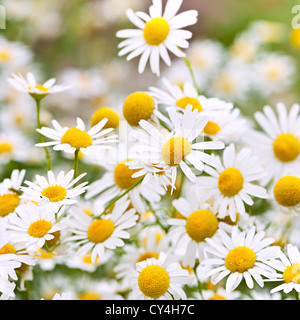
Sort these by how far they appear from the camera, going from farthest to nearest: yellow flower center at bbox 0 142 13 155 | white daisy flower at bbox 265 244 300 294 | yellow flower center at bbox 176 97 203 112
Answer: yellow flower center at bbox 0 142 13 155 → yellow flower center at bbox 176 97 203 112 → white daisy flower at bbox 265 244 300 294

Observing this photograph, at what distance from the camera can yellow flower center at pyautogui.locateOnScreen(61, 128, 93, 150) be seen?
0.54 metres

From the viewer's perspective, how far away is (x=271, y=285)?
0.73 meters

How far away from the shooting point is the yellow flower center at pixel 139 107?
1.84 feet

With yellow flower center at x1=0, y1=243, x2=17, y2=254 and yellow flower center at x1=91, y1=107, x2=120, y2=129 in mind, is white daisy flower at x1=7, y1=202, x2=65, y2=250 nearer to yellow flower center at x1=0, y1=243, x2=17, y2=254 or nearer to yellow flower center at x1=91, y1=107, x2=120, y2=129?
yellow flower center at x1=0, y1=243, x2=17, y2=254

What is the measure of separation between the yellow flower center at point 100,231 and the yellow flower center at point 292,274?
19cm

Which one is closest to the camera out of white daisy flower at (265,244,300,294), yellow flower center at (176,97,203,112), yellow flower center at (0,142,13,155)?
white daisy flower at (265,244,300,294)

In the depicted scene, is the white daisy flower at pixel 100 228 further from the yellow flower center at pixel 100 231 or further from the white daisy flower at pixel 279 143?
the white daisy flower at pixel 279 143

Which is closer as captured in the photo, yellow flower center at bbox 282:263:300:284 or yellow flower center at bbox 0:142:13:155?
yellow flower center at bbox 282:263:300:284

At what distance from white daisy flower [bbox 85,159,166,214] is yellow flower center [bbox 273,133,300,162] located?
0.52 feet

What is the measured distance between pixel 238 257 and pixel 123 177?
0.17 meters

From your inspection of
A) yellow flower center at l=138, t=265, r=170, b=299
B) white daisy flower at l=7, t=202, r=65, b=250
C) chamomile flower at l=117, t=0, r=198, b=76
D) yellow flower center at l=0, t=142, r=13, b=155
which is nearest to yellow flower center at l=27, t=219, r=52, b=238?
white daisy flower at l=7, t=202, r=65, b=250

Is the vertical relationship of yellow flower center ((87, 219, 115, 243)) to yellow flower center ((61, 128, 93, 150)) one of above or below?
below
